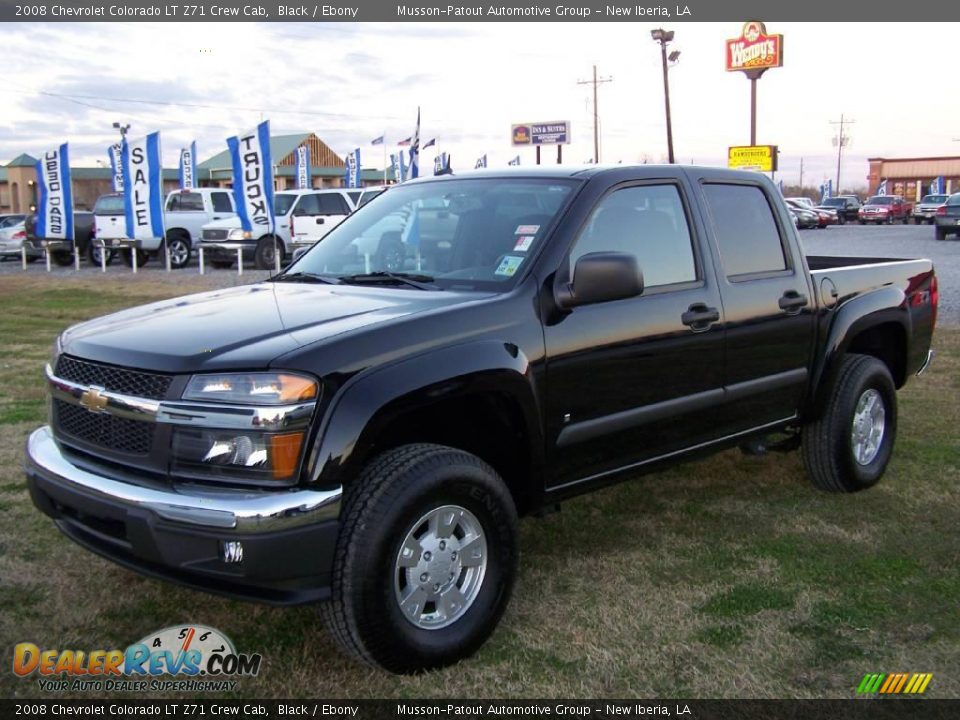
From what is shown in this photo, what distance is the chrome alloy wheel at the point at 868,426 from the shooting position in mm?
5262

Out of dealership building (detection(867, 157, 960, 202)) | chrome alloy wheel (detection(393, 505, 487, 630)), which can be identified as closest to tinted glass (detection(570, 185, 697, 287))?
chrome alloy wheel (detection(393, 505, 487, 630))

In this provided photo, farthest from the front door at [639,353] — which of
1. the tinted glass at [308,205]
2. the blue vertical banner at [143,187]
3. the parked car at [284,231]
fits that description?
the blue vertical banner at [143,187]

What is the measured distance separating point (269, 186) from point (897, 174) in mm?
83448

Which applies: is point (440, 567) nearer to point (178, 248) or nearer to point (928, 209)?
point (178, 248)

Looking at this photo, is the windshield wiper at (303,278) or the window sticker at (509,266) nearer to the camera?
the window sticker at (509,266)

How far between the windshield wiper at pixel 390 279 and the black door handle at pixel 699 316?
1155 mm

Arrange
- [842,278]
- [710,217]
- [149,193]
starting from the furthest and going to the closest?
[149,193], [842,278], [710,217]

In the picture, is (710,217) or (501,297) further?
(710,217)

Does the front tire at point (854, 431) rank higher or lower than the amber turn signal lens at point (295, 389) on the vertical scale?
lower

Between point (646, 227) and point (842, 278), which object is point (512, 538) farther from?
point (842, 278)

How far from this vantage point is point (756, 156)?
115 ft

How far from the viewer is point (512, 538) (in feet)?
11.2

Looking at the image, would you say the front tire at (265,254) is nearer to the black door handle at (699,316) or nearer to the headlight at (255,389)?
the black door handle at (699,316)

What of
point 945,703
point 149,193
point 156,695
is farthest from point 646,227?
point 149,193
